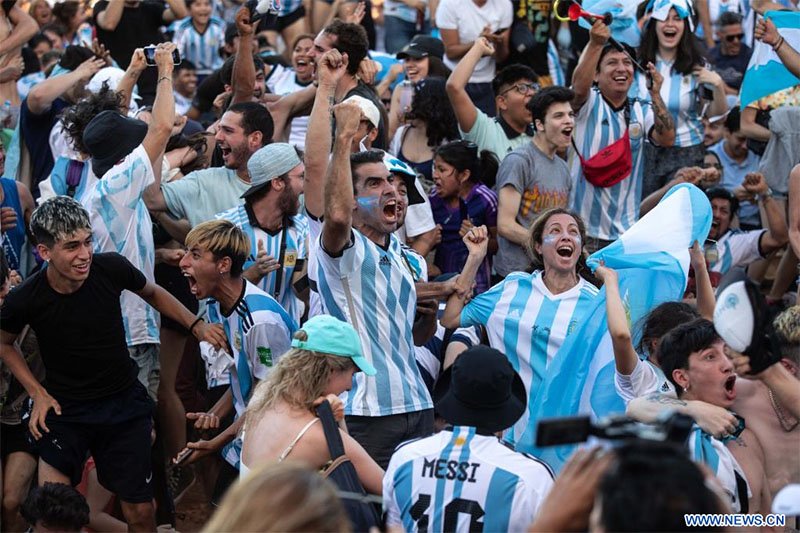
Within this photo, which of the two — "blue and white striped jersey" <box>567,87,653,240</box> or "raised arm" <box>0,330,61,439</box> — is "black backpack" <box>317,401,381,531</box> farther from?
"blue and white striped jersey" <box>567,87,653,240</box>

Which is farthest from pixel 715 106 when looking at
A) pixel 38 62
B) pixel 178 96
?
pixel 38 62

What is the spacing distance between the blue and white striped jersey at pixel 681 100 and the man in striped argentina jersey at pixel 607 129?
0.69 ft

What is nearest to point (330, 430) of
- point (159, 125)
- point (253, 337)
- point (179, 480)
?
point (253, 337)

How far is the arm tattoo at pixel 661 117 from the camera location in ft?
26.1

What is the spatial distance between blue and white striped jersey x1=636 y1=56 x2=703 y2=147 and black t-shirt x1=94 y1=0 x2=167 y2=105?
5.00 meters

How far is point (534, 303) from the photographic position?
5750mm

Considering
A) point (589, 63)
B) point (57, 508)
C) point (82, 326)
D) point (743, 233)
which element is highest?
point (589, 63)

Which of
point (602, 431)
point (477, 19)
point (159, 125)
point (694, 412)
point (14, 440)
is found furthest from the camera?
point (477, 19)

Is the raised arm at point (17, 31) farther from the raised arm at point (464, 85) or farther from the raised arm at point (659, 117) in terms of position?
the raised arm at point (659, 117)

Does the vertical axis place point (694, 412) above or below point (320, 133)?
below

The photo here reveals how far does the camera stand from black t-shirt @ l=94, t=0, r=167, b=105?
10.7m

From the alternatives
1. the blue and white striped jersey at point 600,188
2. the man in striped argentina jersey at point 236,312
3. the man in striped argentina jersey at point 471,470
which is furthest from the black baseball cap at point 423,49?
the man in striped argentina jersey at point 471,470

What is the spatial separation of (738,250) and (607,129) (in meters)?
1.49

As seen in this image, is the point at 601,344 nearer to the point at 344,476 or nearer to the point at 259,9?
the point at 344,476
